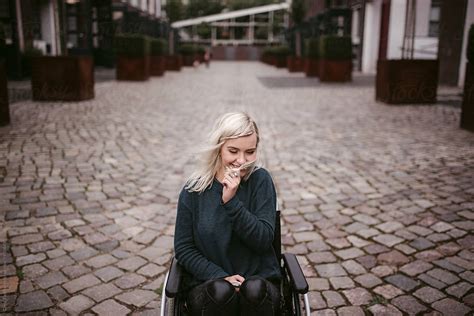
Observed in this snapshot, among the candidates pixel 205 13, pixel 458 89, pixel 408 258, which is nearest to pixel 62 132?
pixel 408 258

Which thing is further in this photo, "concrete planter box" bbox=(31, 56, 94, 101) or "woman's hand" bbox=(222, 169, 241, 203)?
"concrete planter box" bbox=(31, 56, 94, 101)

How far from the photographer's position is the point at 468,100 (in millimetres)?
7492

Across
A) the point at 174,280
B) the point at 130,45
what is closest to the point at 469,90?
the point at 174,280

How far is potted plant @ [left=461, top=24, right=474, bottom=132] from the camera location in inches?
278

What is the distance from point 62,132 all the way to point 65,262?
4714mm

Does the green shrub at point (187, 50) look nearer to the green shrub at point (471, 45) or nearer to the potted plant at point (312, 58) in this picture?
the potted plant at point (312, 58)

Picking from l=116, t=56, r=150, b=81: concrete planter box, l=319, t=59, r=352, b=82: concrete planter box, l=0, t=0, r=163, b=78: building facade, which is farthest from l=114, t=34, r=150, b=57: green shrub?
l=319, t=59, r=352, b=82: concrete planter box

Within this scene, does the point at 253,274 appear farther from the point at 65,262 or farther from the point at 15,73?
the point at 15,73

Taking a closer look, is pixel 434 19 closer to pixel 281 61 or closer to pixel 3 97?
pixel 281 61

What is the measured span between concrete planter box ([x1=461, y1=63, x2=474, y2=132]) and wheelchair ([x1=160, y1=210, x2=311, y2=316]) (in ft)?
21.4

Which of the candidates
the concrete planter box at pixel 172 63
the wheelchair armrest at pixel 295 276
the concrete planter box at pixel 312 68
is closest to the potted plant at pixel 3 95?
the wheelchair armrest at pixel 295 276

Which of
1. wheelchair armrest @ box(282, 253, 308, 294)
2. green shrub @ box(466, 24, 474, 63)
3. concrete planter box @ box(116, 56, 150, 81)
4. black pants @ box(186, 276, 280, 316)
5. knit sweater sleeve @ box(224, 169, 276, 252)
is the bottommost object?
black pants @ box(186, 276, 280, 316)

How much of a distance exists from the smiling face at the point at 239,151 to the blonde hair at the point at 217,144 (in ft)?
0.07

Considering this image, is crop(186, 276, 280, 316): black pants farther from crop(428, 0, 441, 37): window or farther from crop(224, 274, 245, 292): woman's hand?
crop(428, 0, 441, 37): window
